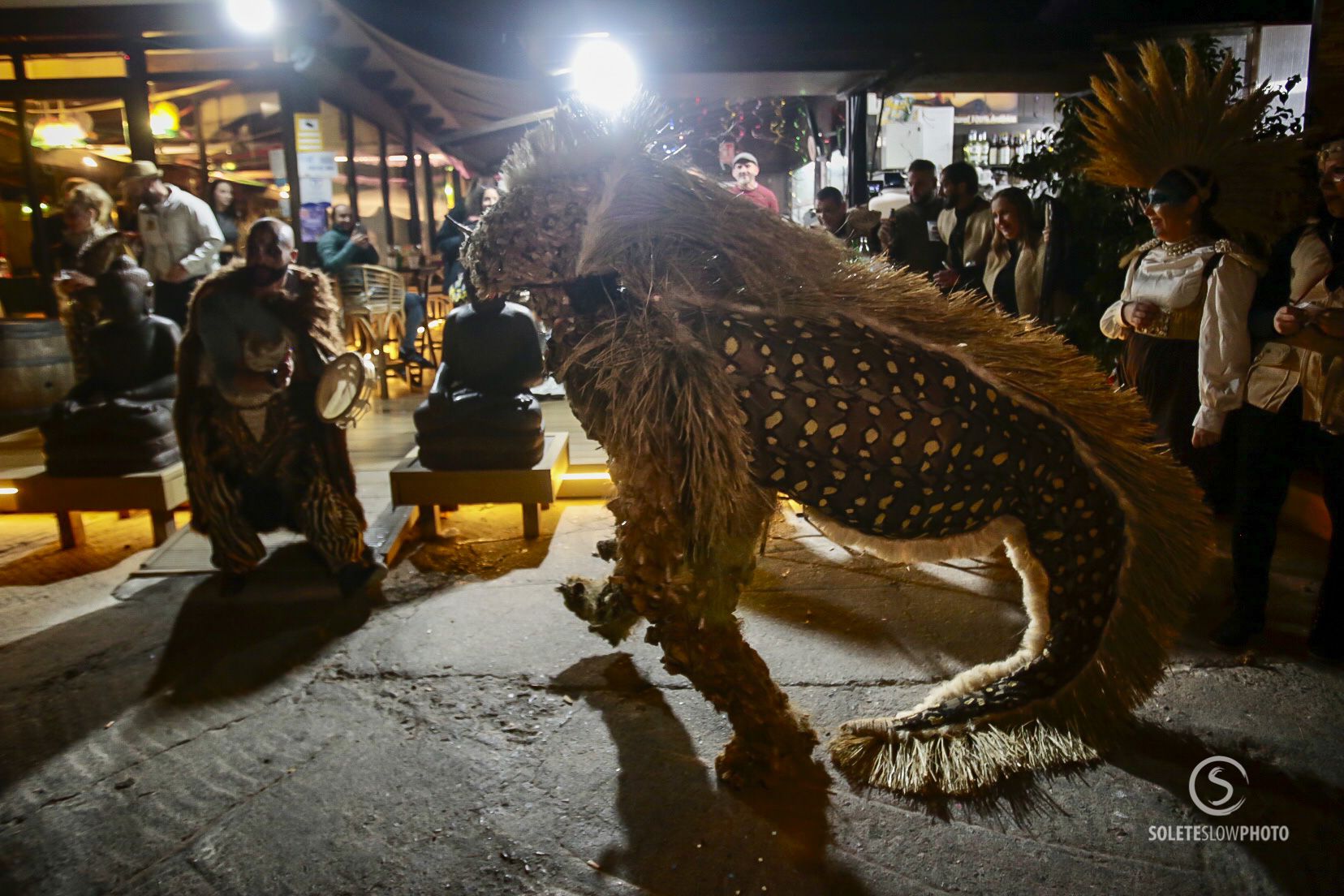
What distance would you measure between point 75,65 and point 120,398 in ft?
17.2

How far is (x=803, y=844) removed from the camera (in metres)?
1.86

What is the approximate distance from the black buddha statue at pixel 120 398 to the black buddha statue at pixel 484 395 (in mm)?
1334

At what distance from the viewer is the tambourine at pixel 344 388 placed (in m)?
3.11

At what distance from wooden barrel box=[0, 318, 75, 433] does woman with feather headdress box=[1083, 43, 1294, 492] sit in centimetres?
672

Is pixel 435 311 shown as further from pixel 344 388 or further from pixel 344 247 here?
pixel 344 388

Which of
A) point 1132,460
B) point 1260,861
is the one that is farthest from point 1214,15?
point 1260,861

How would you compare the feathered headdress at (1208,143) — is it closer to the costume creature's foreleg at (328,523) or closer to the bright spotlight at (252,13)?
the costume creature's foreleg at (328,523)

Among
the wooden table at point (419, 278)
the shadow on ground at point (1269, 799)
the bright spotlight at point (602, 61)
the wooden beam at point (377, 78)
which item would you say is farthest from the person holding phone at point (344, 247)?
the shadow on ground at point (1269, 799)

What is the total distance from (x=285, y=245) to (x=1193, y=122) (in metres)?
3.25

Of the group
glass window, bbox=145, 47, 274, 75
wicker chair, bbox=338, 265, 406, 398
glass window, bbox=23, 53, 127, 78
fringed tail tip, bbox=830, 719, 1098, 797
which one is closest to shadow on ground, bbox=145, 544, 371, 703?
fringed tail tip, bbox=830, 719, 1098, 797

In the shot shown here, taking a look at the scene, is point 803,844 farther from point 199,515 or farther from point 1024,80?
point 1024,80

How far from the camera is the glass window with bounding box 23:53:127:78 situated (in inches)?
280

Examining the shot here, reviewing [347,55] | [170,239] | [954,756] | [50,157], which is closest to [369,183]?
[347,55]

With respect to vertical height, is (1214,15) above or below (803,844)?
above
